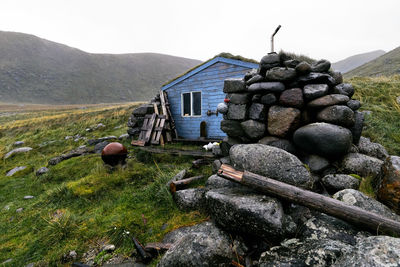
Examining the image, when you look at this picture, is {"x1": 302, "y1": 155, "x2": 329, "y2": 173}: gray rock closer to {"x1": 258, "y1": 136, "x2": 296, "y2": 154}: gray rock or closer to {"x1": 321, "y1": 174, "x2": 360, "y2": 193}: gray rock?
{"x1": 321, "y1": 174, "x2": 360, "y2": 193}: gray rock

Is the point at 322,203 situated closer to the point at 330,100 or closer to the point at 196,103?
the point at 330,100

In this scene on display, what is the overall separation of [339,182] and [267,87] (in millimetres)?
2486

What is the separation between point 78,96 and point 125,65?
54334 mm

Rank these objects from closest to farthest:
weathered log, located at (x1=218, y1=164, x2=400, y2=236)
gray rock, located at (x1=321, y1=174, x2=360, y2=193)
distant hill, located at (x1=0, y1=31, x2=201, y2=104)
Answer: weathered log, located at (x1=218, y1=164, x2=400, y2=236)
gray rock, located at (x1=321, y1=174, x2=360, y2=193)
distant hill, located at (x1=0, y1=31, x2=201, y2=104)

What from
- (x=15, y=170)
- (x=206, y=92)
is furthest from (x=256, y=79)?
(x=15, y=170)

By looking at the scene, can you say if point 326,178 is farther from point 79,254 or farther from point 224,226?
point 79,254

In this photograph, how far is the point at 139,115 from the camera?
488 inches

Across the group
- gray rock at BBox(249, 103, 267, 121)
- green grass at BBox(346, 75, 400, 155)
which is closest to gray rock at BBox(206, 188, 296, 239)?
gray rock at BBox(249, 103, 267, 121)

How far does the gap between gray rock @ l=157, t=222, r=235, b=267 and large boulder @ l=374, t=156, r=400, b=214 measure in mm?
2640

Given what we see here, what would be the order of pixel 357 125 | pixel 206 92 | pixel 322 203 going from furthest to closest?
pixel 206 92
pixel 357 125
pixel 322 203

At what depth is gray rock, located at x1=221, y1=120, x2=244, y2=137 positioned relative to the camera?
517 centimetres

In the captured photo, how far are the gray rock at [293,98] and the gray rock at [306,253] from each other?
278 centimetres

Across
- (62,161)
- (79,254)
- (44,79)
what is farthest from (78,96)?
(79,254)

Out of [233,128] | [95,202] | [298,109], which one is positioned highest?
[298,109]
